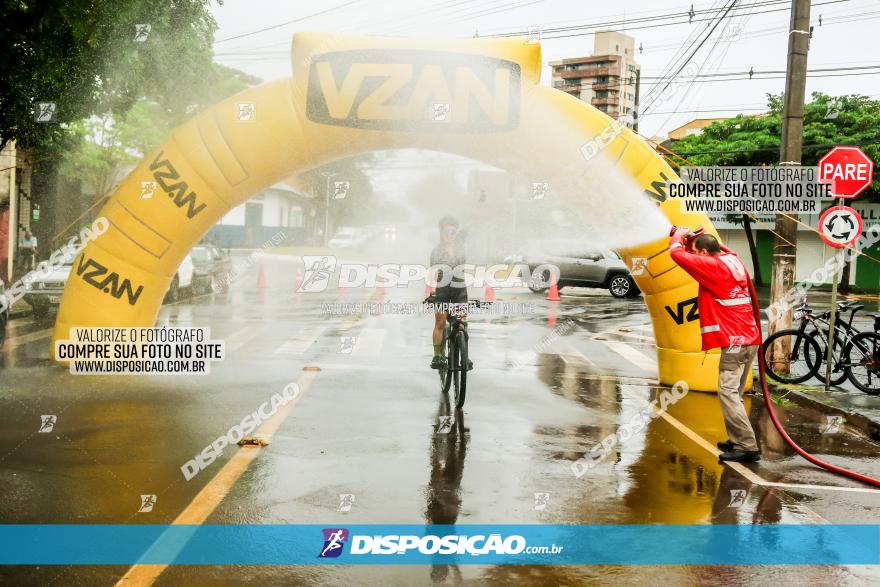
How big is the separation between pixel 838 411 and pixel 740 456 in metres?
3.45

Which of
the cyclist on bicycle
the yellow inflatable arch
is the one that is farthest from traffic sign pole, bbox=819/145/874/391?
the cyclist on bicycle

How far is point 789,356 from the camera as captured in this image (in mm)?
11969

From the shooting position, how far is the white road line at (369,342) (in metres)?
13.4

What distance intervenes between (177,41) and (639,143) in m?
10.7

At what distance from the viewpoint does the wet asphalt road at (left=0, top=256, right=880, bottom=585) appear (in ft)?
16.0

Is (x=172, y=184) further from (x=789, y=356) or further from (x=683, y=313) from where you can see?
(x=789, y=356)

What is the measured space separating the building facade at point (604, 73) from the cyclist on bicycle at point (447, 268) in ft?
412

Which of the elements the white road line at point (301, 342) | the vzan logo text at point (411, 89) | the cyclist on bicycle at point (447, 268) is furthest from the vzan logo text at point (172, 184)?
the white road line at point (301, 342)

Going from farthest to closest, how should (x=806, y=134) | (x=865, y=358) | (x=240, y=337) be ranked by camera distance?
1. (x=806, y=134)
2. (x=240, y=337)
3. (x=865, y=358)

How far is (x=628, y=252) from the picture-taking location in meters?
10.4

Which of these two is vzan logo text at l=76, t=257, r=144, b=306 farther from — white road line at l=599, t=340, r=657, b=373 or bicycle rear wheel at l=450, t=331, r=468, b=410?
white road line at l=599, t=340, r=657, b=373

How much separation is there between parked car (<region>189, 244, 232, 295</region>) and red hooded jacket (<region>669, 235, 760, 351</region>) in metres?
18.3

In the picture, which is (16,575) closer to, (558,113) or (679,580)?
(679,580)

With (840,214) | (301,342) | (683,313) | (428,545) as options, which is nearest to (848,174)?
(840,214)
